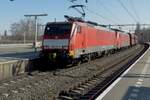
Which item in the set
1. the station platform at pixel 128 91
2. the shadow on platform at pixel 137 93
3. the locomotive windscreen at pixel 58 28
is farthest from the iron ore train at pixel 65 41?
the shadow on platform at pixel 137 93

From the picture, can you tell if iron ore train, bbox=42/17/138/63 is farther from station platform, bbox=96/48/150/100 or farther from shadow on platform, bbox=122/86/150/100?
shadow on platform, bbox=122/86/150/100

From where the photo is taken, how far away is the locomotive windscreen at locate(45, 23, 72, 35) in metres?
24.8

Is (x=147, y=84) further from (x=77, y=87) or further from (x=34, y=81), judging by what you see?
(x=34, y=81)

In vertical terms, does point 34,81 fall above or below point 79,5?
below

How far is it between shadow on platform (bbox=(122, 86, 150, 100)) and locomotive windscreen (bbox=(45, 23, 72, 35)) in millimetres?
10347

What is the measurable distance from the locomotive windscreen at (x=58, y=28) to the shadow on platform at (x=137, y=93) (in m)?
10.3

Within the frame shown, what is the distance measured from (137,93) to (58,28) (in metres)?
12.6

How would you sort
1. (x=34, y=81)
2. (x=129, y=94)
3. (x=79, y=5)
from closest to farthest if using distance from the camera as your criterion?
1. (x=129, y=94)
2. (x=34, y=81)
3. (x=79, y=5)

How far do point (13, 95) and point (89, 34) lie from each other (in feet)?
56.6

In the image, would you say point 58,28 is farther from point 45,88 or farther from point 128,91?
point 128,91

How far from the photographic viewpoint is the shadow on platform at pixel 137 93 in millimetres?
12387

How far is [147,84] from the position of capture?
16.2 meters

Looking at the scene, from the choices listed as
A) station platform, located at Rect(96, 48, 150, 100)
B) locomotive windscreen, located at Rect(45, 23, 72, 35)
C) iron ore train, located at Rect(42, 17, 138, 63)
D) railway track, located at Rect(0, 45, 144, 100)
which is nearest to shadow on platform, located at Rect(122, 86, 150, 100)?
station platform, located at Rect(96, 48, 150, 100)

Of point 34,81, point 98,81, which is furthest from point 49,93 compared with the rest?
point 98,81
